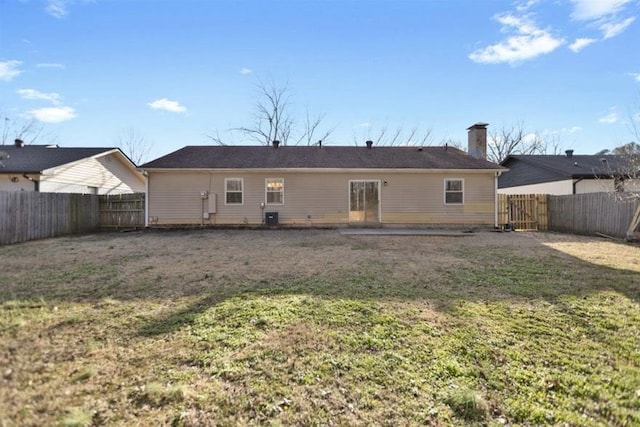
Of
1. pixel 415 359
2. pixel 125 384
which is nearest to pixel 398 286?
pixel 415 359

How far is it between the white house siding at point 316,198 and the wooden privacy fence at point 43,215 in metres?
2.47

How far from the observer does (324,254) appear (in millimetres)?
7586

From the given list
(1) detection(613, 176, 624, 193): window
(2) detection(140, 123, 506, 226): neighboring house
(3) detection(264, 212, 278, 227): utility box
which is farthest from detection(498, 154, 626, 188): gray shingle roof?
(3) detection(264, 212, 278, 227): utility box

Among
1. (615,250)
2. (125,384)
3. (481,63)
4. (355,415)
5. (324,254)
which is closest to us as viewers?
(355,415)

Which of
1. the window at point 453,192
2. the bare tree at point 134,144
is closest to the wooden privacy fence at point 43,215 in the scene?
the window at point 453,192

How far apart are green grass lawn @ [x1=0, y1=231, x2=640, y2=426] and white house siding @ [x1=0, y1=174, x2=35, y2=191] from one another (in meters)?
Answer: 10.0

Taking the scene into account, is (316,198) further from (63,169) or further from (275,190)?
(63,169)

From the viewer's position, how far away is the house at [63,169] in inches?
521

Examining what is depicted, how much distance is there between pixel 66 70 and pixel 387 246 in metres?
17.0

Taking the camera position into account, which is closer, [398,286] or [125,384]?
[125,384]

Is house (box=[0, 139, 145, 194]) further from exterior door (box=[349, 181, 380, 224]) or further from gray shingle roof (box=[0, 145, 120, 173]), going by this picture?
exterior door (box=[349, 181, 380, 224])

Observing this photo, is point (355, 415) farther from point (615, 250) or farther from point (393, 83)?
point (393, 83)

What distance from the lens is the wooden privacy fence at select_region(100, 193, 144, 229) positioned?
45.0 feet

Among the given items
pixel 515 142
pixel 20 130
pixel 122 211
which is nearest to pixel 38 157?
pixel 122 211
